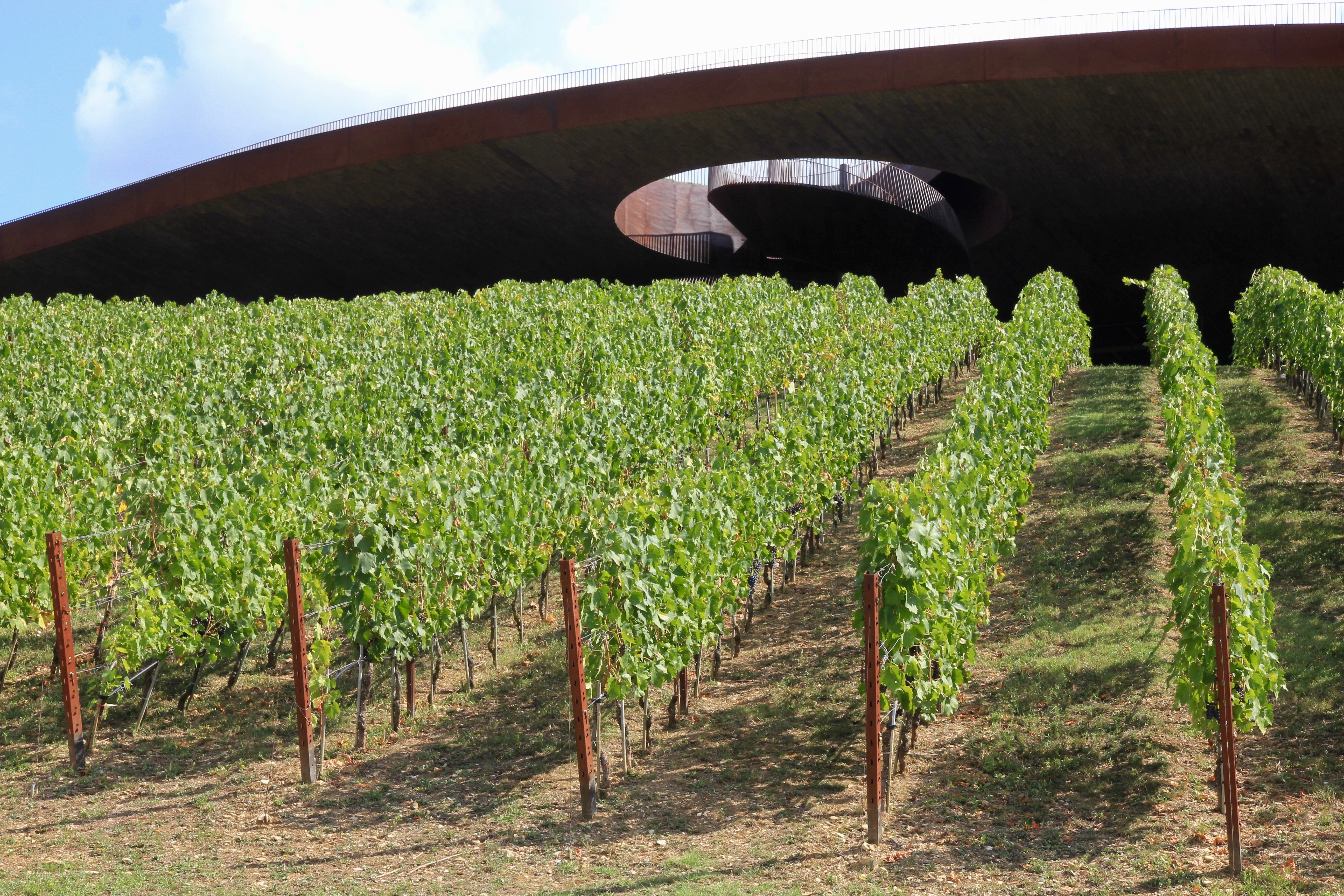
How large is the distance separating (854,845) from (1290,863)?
2.44m

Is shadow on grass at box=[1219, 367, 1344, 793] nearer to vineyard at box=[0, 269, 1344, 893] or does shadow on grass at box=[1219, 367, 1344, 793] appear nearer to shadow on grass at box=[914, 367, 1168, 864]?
vineyard at box=[0, 269, 1344, 893]

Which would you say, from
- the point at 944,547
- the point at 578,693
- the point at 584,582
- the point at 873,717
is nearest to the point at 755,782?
the point at 873,717

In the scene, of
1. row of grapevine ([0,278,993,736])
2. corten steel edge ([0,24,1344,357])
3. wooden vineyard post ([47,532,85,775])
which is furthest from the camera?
corten steel edge ([0,24,1344,357])

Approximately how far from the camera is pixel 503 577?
10516mm

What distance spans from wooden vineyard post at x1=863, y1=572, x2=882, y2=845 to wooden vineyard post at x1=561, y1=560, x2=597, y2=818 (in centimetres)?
181

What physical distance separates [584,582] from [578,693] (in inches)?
43.2


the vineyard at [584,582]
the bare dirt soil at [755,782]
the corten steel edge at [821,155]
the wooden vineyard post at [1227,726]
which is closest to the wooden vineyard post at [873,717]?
the vineyard at [584,582]

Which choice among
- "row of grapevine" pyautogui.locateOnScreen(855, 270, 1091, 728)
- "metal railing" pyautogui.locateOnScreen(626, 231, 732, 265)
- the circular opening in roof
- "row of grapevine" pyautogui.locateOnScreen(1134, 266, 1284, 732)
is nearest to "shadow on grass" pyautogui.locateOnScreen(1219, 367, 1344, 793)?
"row of grapevine" pyautogui.locateOnScreen(1134, 266, 1284, 732)

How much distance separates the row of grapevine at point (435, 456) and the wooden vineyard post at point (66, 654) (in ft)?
1.08

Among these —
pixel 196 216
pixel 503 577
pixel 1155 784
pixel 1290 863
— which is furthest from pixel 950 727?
pixel 196 216

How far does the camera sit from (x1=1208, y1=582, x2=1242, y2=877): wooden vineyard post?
6.26m

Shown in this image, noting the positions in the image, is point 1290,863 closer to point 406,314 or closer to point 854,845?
point 854,845

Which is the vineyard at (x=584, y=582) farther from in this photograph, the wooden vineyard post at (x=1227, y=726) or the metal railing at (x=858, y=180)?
the metal railing at (x=858, y=180)

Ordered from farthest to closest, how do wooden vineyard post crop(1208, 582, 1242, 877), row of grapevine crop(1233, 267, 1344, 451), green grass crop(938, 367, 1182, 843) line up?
row of grapevine crop(1233, 267, 1344, 451)
green grass crop(938, 367, 1182, 843)
wooden vineyard post crop(1208, 582, 1242, 877)
